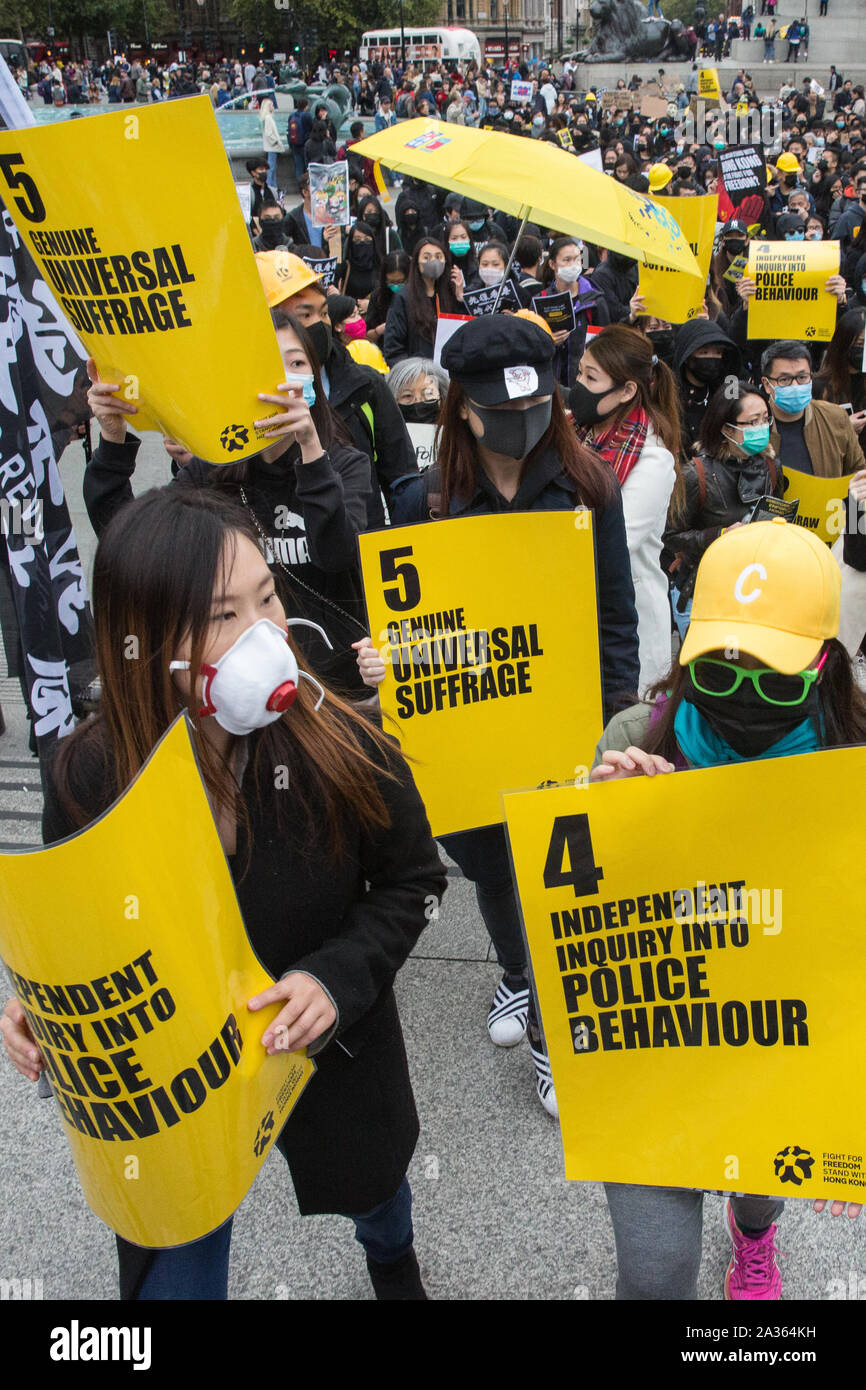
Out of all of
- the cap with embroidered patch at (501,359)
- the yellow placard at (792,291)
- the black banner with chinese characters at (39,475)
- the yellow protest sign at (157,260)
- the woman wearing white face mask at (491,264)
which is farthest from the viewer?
the woman wearing white face mask at (491,264)

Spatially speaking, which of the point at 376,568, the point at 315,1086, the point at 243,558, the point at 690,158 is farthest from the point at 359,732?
the point at 690,158

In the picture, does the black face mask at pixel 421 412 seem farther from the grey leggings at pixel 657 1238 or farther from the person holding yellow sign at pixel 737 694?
the grey leggings at pixel 657 1238

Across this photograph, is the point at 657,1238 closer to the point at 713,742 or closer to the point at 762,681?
the point at 713,742

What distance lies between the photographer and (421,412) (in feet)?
17.5

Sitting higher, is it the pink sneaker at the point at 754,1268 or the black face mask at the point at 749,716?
the black face mask at the point at 749,716

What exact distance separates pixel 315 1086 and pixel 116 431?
64.4 inches

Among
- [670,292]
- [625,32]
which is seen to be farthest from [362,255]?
[625,32]

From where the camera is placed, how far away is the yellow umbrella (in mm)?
3816

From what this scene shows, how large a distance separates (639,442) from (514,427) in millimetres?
1023

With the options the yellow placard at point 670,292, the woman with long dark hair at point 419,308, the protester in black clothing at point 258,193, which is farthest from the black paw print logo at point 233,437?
the protester in black clothing at point 258,193

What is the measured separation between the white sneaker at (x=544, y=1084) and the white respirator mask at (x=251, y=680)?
159cm

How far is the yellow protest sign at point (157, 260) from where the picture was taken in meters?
2.21

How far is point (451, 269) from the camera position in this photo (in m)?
8.04

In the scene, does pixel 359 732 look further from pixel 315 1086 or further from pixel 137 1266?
pixel 137 1266
